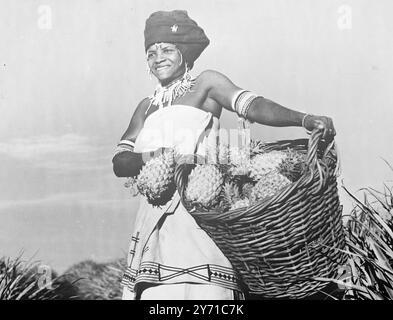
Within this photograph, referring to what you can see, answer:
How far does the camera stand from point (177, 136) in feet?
13.9

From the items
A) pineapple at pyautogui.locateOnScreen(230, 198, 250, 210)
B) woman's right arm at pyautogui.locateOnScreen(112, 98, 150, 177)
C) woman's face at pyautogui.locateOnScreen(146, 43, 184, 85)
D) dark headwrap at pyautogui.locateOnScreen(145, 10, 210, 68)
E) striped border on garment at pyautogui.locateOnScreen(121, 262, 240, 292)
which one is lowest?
striped border on garment at pyautogui.locateOnScreen(121, 262, 240, 292)

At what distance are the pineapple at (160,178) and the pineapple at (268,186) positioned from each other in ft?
1.65

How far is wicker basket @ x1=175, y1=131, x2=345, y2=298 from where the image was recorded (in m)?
3.90

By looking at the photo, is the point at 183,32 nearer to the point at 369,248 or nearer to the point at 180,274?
the point at 180,274

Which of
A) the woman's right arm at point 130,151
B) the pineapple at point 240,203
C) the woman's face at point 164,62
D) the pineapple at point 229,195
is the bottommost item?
the pineapple at point 240,203

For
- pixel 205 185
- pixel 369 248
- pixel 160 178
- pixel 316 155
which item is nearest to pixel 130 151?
pixel 160 178

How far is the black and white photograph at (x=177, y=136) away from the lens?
412 centimetres

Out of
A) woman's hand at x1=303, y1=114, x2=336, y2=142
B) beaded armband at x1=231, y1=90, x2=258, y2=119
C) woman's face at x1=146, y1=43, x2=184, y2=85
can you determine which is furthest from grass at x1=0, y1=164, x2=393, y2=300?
woman's face at x1=146, y1=43, x2=184, y2=85

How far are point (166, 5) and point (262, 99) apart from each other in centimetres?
85

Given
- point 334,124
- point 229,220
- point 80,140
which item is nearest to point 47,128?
point 80,140

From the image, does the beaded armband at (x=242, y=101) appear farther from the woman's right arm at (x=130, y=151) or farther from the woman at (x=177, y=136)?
the woman's right arm at (x=130, y=151)

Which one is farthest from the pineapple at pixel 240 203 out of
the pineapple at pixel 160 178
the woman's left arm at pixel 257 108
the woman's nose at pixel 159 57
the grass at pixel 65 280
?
the woman's nose at pixel 159 57

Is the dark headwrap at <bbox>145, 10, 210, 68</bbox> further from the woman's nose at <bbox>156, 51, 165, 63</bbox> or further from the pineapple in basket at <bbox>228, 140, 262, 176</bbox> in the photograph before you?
the pineapple in basket at <bbox>228, 140, 262, 176</bbox>

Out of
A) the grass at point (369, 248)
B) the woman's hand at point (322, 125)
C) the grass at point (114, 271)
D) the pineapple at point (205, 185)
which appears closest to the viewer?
the grass at point (369, 248)
